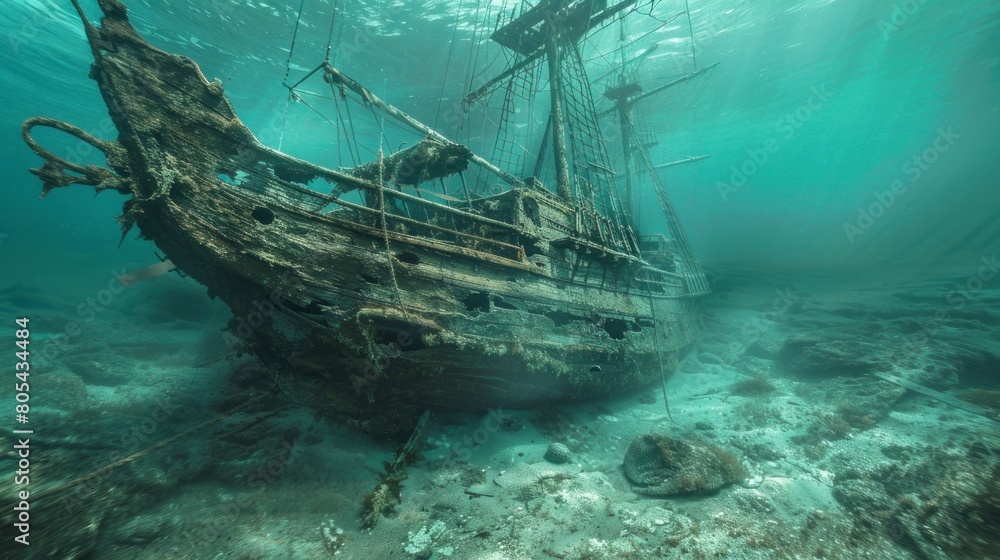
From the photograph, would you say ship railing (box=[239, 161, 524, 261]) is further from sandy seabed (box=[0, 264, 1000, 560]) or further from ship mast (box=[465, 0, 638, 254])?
sandy seabed (box=[0, 264, 1000, 560])

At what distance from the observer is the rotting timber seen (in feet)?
11.2

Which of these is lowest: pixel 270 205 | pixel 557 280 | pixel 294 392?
pixel 294 392

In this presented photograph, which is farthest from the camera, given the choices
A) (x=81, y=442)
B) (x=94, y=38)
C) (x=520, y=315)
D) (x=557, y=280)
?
(x=557, y=280)

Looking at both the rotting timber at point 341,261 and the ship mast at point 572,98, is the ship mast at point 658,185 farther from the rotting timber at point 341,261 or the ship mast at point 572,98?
the rotting timber at point 341,261

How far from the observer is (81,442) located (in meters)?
4.78

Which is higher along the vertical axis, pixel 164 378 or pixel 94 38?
pixel 94 38

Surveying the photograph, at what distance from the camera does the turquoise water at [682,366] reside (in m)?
3.71

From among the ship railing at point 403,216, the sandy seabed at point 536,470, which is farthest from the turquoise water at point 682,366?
the ship railing at point 403,216

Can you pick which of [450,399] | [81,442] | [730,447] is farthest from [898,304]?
[81,442]

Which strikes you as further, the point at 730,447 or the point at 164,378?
the point at 164,378

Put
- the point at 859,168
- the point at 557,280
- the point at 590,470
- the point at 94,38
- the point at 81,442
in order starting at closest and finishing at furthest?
the point at 94,38, the point at 81,442, the point at 590,470, the point at 557,280, the point at 859,168

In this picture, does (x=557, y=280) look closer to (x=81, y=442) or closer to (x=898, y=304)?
(x=81, y=442)

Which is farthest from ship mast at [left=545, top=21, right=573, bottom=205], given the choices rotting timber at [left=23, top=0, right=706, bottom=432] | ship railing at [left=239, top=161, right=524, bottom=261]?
ship railing at [left=239, top=161, right=524, bottom=261]

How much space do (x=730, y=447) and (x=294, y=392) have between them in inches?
277
